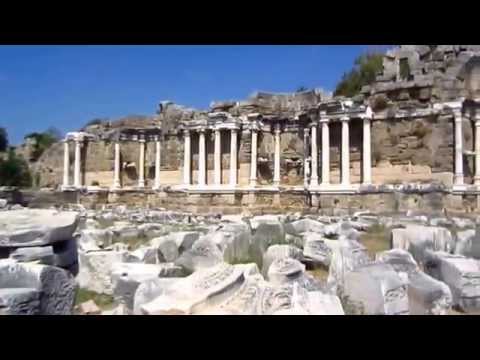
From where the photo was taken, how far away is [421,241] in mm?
7547

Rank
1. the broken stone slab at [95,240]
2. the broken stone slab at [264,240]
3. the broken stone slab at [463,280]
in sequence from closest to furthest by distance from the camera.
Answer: the broken stone slab at [463,280] < the broken stone slab at [264,240] < the broken stone slab at [95,240]

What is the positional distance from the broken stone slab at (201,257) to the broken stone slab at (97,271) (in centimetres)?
102

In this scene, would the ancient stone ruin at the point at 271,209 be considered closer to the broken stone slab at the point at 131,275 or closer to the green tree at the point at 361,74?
the broken stone slab at the point at 131,275

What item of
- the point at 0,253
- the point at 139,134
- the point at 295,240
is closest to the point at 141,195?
the point at 139,134

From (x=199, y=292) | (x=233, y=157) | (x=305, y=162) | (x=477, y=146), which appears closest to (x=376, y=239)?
(x=199, y=292)

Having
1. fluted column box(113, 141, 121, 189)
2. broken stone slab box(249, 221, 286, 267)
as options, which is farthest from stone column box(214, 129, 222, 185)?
broken stone slab box(249, 221, 286, 267)

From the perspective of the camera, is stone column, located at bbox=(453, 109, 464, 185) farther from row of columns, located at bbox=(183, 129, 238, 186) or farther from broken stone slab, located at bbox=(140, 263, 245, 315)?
broken stone slab, located at bbox=(140, 263, 245, 315)

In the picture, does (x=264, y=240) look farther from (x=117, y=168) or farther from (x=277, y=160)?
(x=117, y=168)

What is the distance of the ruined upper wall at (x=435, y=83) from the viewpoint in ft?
62.1

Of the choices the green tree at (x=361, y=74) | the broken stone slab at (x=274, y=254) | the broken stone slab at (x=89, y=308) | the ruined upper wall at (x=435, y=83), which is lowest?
the broken stone slab at (x=89, y=308)

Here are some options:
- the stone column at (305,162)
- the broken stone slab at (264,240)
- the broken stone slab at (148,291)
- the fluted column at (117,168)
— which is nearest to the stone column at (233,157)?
the stone column at (305,162)

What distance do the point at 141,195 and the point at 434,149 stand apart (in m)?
17.0
